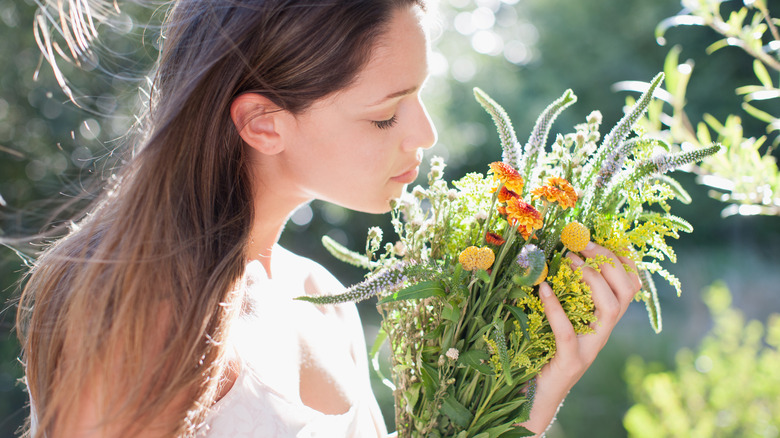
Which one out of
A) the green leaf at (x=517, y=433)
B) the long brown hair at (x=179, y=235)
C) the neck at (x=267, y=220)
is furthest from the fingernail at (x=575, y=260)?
the neck at (x=267, y=220)

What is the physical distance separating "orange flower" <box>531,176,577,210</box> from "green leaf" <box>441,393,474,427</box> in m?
0.48

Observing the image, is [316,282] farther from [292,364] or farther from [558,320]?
[558,320]

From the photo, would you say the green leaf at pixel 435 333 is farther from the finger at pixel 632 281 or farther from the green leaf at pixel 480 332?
the finger at pixel 632 281

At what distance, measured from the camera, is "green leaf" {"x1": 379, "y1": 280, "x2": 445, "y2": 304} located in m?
1.08

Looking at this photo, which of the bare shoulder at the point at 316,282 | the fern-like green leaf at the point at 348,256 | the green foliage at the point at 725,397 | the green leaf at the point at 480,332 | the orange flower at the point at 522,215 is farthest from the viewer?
the green foliage at the point at 725,397

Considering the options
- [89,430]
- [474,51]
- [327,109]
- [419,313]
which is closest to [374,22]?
[327,109]

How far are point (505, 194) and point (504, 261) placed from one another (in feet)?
0.54

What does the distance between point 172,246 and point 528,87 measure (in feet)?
37.6

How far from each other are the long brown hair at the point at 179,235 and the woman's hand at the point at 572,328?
65 cm

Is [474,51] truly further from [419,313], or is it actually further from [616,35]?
[419,313]

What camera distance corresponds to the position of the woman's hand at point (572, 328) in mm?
1152

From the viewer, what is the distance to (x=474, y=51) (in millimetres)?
10430

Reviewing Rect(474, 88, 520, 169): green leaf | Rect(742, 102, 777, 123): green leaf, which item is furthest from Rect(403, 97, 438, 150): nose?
Rect(742, 102, 777, 123): green leaf

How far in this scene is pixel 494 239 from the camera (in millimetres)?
1141
